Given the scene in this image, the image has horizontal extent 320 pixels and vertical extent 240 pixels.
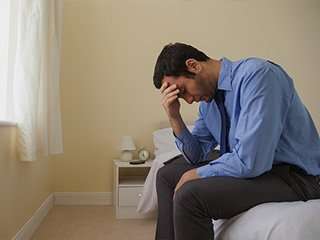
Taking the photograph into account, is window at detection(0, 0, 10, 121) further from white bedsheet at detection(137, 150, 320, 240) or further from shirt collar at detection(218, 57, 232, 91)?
white bedsheet at detection(137, 150, 320, 240)

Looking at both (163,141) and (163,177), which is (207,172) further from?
(163,141)

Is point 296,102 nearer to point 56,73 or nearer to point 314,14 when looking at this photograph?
point 56,73

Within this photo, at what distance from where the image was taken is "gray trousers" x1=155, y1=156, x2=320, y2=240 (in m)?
1.14

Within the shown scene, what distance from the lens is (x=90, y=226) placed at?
8.71 feet

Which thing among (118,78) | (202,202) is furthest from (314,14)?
(202,202)

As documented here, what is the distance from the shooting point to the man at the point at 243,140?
1144 millimetres

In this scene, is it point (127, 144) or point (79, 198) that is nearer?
point (127, 144)

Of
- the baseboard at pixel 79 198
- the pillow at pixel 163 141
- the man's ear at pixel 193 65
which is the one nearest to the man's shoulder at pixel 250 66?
the man's ear at pixel 193 65

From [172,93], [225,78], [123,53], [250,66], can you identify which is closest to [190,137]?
[172,93]

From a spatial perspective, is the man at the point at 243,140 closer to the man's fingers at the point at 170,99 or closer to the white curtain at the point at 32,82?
the man's fingers at the point at 170,99

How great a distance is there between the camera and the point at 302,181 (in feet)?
3.94

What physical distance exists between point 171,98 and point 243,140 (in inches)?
15.7

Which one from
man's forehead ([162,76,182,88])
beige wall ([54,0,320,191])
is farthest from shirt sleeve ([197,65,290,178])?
beige wall ([54,0,320,191])

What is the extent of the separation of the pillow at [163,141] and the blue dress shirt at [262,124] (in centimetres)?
165
